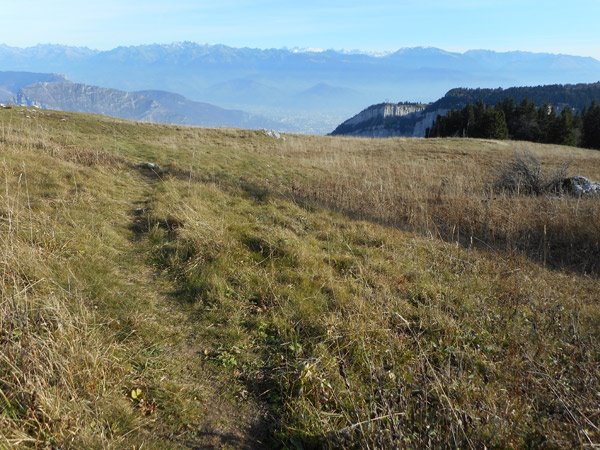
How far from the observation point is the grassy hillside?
254 cm

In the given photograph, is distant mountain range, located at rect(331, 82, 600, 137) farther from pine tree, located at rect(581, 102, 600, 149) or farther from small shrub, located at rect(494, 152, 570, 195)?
small shrub, located at rect(494, 152, 570, 195)

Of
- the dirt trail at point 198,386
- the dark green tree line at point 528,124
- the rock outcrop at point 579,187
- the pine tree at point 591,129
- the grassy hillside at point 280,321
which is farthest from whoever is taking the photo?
the pine tree at point 591,129

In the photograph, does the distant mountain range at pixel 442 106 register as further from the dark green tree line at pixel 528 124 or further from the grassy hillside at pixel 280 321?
the grassy hillside at pixel 280 321

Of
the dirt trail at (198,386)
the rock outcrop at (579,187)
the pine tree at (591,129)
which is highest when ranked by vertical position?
the pine tree at (591,129)

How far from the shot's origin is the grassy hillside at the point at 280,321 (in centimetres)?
254

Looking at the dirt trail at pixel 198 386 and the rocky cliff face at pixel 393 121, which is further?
the rocky cliff face at pixel 393 121

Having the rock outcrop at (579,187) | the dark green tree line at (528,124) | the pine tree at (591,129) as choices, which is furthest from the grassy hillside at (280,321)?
the pine tree at (591,129)

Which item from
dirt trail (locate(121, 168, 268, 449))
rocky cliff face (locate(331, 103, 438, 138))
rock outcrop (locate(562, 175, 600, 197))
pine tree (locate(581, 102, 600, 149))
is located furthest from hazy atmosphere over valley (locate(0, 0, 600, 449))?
rocky cliff face (locate(331, 103, 438, 138))

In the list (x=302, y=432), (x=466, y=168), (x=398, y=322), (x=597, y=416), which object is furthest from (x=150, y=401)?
A: (x=466, y=168)

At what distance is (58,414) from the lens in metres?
2.32

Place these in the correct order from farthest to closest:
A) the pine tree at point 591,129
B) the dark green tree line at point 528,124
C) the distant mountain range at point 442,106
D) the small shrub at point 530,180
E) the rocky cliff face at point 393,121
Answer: the rocky cliff face at point 393,121 → the distant mountain range at point 442,106 → the pine tree at point 591,129 → the dark green tree line at point 528,124 → the small shrub at point 530,180

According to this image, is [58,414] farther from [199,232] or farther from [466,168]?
[466,168]

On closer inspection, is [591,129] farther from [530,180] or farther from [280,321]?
[280,321]

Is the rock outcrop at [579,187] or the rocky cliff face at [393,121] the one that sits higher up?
the rocky cliff face at [393,121]
